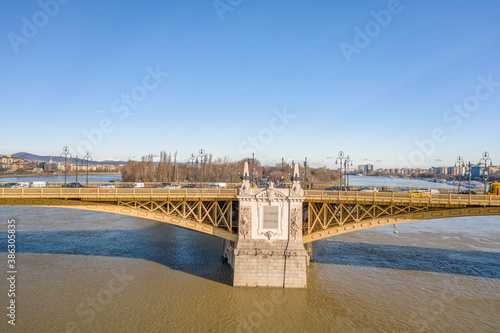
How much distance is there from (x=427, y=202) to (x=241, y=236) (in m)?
14.4

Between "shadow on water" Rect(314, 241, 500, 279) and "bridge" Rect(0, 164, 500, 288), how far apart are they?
22.3ft

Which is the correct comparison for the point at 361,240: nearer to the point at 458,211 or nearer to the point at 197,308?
the point at 458,211

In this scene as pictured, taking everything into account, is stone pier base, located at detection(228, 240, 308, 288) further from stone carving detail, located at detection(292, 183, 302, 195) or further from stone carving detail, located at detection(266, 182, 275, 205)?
stone carving detail, located at detection(292, 183, 302, 195)

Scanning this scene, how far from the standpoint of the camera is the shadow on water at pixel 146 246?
26844 mm

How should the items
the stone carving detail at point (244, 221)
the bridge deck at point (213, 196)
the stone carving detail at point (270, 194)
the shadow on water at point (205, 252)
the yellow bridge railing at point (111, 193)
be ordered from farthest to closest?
the shadow on water at point (205, 252) < the stone carving detail at point (244, 221) < the stone carving detail at point (270, 194) < the bridge deck at point (213, 196) < the yellow bridge railing at point (111, 193)

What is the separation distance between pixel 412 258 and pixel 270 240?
55.7ft

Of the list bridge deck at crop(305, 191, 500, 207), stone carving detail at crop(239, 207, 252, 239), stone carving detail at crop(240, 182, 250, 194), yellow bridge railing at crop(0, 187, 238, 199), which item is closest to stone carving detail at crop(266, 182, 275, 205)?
stone carving detail at crop(240, 182, 250, 194)

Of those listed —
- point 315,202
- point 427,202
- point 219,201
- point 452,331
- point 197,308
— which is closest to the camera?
point 452,331

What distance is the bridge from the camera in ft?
72.1

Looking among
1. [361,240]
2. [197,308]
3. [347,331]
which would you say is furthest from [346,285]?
[361,240]

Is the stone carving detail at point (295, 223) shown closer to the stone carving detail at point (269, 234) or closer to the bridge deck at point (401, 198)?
the stone carving detail at point (269, 234)

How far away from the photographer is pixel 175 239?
36.8m

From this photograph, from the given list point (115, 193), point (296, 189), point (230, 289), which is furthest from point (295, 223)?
point (115, 193)

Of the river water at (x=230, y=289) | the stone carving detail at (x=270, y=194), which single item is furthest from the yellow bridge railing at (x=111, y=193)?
the river water at (x=230, y=289)
